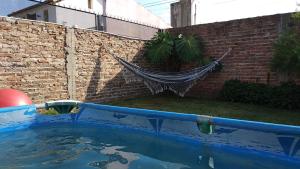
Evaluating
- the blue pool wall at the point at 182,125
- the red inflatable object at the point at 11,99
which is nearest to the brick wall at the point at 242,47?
the blue pool wall at the point at 182,125

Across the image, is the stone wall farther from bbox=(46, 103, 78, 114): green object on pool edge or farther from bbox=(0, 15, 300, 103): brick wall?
bbox=(46, 103, 78, 114): green object on pool edge

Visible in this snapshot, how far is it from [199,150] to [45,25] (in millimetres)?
3922

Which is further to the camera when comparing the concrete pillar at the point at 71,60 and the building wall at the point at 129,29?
the building wall at the point at 129,29

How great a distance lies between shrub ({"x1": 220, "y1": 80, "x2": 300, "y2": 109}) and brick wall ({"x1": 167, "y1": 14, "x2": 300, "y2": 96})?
0.24 m

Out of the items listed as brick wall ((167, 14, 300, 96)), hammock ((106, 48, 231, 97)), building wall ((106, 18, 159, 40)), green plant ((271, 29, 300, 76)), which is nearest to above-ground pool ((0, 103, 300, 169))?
hammock ((106, 48, 231, 97))

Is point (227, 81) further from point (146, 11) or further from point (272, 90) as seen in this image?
point (146, 11)

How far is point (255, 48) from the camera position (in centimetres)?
648

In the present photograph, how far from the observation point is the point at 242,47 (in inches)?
263

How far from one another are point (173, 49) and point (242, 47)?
1751mm

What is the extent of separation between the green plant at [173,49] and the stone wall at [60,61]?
0.54 m

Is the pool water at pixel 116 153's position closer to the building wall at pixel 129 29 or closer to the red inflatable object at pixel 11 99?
the red inflatable object at pixel 11 99

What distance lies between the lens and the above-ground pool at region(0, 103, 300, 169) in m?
2.56

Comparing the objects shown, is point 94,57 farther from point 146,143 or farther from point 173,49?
point 146,143

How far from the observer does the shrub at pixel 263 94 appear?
5.62 meters
